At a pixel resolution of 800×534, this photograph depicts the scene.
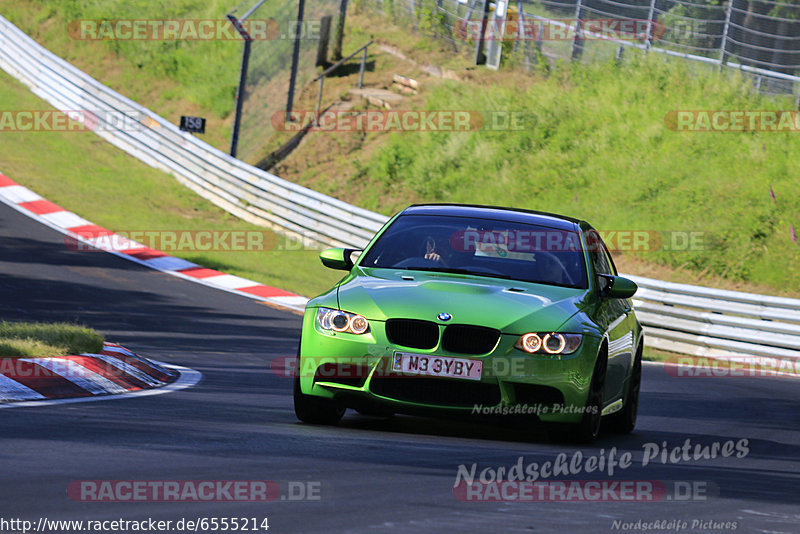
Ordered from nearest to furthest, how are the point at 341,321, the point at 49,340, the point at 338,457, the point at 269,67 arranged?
1. the point at 338,457
2. the point at 341,321
3. the point at 49,340
4. the point at 269,67

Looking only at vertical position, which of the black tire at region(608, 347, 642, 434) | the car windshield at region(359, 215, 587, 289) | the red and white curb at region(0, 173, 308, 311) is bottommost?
the red and white curb at region(0, 173, 308, 311)

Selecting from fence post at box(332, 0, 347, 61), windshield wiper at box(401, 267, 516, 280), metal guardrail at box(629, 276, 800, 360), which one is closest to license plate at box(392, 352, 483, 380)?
windshield wiper at box(401, 267, 516, 280)

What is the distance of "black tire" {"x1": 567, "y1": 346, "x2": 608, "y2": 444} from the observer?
24.7ft

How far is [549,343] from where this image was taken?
7316 millimetres

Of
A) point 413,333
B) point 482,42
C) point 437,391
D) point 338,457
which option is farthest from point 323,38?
point 338,457

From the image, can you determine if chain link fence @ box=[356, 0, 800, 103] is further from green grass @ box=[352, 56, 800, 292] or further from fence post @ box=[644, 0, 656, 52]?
green grass @ box=[352, 56, 800, 292]

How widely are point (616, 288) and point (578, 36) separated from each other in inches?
881

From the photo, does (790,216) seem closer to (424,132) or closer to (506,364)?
(424,132)

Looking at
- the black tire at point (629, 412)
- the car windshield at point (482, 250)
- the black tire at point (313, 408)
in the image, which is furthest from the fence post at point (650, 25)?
the black tire at point (313, 408)

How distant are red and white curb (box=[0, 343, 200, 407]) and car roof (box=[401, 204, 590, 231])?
221 centimetres

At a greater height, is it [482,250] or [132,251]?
[482,250]

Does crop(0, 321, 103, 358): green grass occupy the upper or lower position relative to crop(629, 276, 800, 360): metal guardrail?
upper

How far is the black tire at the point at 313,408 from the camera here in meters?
7.61

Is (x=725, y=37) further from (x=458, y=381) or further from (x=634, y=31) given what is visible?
(x=458, y=381)
